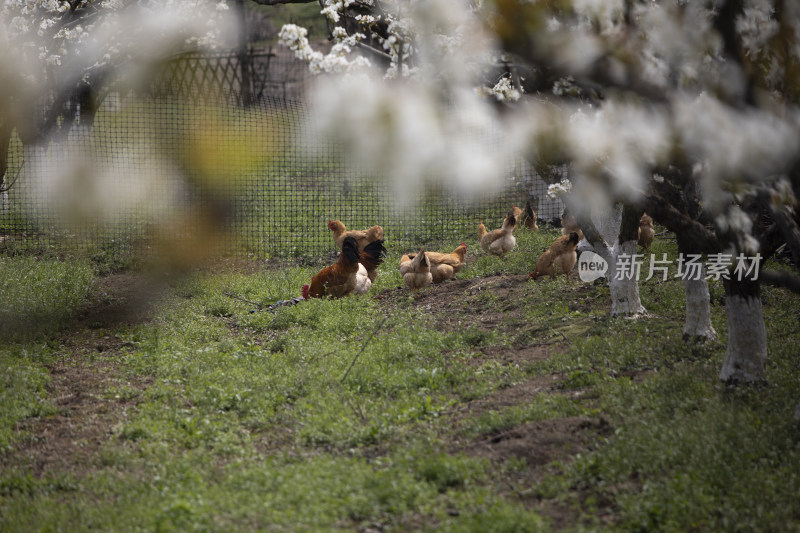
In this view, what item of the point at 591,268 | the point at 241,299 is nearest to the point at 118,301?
the point at 241,299

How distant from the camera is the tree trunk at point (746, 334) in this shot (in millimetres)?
5473

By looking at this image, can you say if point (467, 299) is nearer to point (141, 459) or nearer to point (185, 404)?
point (185, 404)

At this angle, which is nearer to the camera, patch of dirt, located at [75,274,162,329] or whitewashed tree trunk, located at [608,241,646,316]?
whitewashed tree trunk, located at [608,241,646,316]

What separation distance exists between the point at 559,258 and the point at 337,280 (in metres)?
3.42

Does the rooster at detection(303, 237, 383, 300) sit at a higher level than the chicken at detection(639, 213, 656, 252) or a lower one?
lower

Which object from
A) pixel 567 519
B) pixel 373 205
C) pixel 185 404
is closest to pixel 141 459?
pixel 185 404

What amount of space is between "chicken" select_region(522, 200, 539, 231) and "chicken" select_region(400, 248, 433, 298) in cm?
403

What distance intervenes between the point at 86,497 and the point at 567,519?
311 cm

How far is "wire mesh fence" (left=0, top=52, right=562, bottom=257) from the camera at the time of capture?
32.9ft

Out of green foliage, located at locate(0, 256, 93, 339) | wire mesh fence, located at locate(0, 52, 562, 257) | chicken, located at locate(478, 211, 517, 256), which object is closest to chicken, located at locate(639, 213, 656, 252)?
chicken, located at locate(478, 211, 517, 256)

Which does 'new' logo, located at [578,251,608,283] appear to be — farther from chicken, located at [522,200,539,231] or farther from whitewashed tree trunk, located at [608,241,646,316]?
chicken, located at [522,200,539,231]

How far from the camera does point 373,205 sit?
53.0ft

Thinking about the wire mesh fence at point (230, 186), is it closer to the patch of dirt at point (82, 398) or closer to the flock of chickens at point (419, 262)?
the patch of dirt at point (82, 398)

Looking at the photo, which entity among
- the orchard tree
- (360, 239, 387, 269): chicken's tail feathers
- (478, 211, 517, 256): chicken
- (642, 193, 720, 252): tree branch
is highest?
the orchard tree
